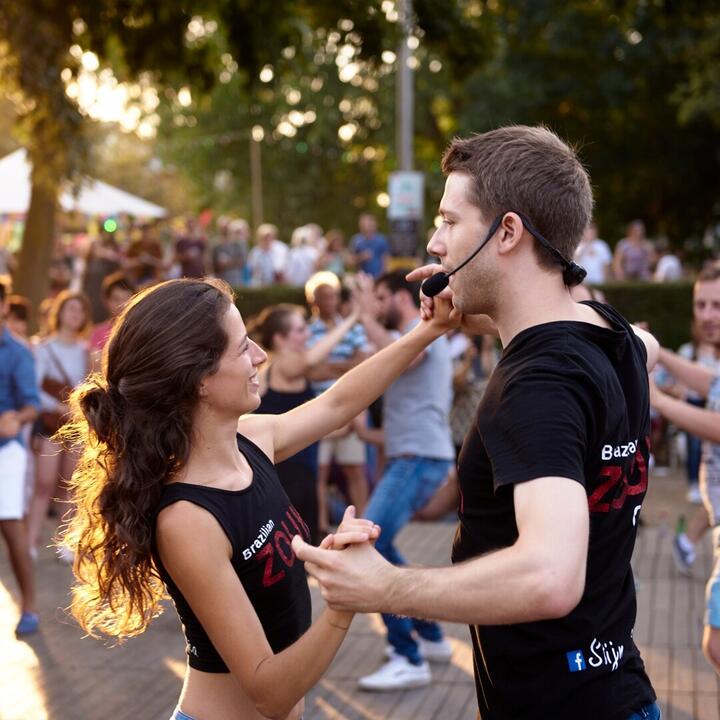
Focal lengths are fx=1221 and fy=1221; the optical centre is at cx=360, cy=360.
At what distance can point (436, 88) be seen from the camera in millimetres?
32969

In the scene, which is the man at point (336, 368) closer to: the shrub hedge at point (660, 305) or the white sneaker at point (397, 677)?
Result: the white sneaker at point (397, 677)

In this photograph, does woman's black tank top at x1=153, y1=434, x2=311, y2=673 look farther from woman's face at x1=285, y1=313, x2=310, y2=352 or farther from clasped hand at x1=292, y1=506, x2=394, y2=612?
woman's face at x1=285, y1=313, x2=310, y2=352

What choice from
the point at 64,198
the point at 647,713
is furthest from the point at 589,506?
the point at 64,198

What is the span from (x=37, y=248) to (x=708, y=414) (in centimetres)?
1224

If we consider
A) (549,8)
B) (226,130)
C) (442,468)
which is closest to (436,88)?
(549,8)

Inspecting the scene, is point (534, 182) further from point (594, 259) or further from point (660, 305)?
point (594, 259)

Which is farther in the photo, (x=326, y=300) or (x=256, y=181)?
(x=256, y=181)

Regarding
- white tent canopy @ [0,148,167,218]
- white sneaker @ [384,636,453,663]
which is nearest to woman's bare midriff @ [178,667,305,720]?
white sneaker @ [384,636,453,663]

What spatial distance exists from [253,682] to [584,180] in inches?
52.3

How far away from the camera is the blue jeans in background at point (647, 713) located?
256cm

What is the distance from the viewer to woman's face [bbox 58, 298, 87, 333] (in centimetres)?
1012

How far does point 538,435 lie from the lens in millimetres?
2242

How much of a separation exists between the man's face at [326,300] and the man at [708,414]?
4666 mm

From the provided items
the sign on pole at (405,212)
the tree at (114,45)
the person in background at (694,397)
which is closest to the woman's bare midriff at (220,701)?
the person in background at (694,397)
